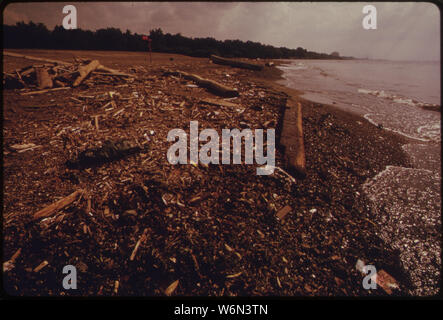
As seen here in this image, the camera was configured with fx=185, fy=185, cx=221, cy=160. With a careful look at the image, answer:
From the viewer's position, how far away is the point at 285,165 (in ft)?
10.4

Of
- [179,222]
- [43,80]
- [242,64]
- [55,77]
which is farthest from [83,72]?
[242,64]

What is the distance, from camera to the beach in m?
1.89

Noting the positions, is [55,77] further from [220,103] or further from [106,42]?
[106,42]

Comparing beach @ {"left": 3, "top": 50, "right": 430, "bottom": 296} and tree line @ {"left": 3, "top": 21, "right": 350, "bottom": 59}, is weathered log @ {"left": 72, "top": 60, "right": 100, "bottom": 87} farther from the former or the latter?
tree line @ {"left": 3, "top": 21, "right": 350, "bottom": 59}

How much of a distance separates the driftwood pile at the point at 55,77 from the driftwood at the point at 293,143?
579 centimetres

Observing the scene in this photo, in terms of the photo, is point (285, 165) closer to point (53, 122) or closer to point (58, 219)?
point (58, 219)

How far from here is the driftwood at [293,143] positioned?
3.13 meters

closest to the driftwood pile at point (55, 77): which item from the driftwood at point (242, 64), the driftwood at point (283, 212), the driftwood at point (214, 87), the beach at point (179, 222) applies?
the beach at point (179, 222)

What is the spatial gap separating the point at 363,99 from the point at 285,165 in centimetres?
837

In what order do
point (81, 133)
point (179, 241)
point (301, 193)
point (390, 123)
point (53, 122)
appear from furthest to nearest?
point (390, 123)
point (53, 122)
point (81, 133)
point (301, 193)
point (179, 241)

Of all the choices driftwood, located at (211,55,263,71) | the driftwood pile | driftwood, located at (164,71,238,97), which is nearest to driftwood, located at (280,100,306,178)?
driftwood, located at (164,71,238,97)

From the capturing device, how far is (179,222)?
7.43 feet

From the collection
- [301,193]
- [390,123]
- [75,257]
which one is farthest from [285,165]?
[390,123]

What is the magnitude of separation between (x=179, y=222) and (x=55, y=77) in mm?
6658
